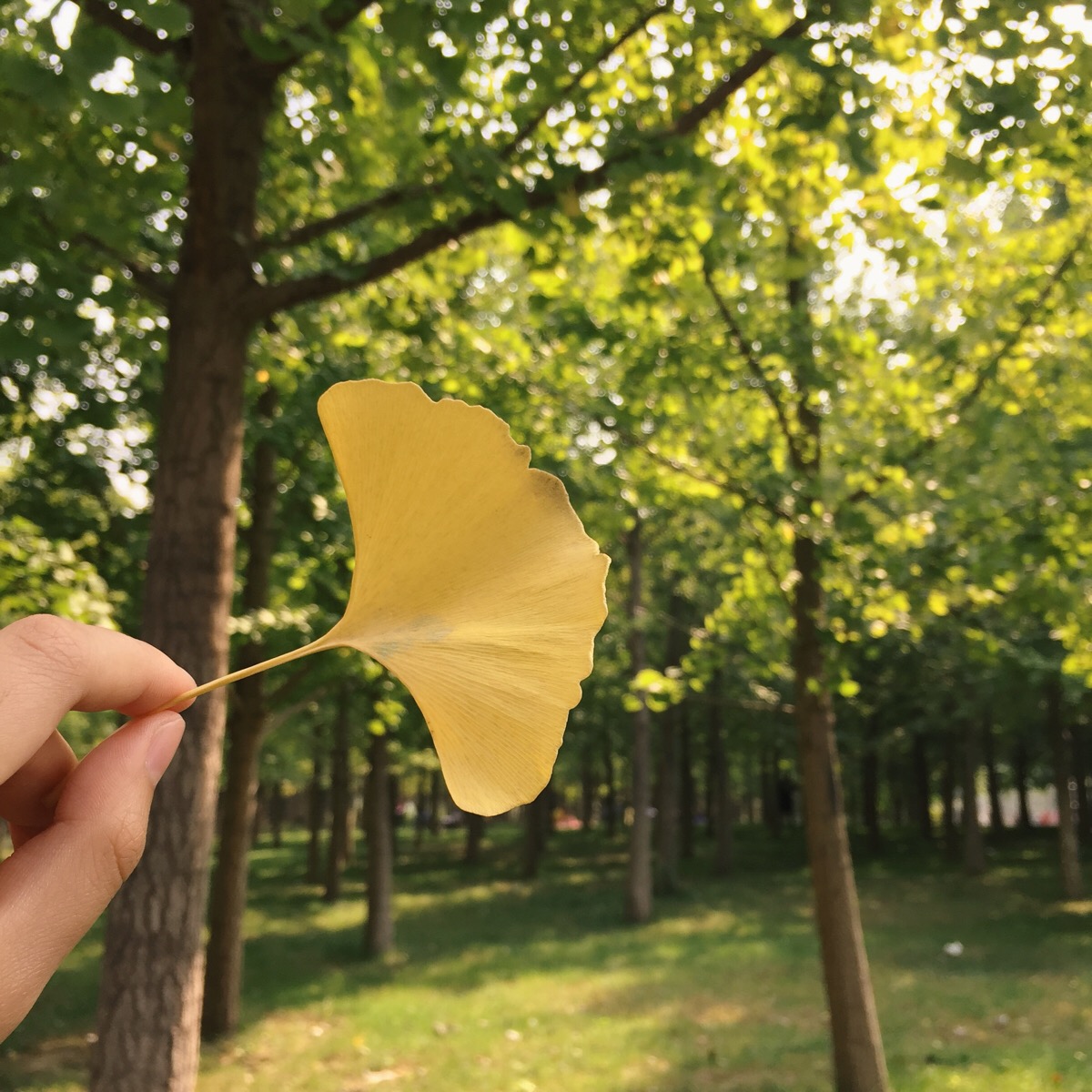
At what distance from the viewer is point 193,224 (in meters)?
3.71

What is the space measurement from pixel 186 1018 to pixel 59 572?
271 centimetres

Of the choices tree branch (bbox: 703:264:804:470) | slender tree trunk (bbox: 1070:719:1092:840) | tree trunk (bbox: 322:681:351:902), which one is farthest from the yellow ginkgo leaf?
slender tree trunk (bbox: 1070:719:1092:840)

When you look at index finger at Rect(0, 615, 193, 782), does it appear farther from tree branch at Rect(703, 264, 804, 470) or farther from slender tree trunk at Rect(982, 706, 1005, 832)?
slender tree trunk at Rect(982, 706, 1005, 832)

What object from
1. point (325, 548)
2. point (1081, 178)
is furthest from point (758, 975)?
point (1081, 178)

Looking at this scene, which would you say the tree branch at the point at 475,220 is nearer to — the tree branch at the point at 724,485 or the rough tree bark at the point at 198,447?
the rough tree bark at the point at 198,447

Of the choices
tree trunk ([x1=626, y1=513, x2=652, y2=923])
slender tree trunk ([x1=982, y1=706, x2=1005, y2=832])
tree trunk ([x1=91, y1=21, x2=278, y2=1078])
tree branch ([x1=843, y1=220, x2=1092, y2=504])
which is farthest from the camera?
slender tree trunk ([x1=982, y1=706, x2=1005, y2=832])

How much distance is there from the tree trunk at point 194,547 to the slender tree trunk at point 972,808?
19715mm

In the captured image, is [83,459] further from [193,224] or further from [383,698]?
[193,224]

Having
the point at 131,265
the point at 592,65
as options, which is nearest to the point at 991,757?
the point at 592,65

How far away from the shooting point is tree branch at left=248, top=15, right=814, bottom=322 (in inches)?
144

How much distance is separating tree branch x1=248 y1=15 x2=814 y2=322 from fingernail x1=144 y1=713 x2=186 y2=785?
3031mm

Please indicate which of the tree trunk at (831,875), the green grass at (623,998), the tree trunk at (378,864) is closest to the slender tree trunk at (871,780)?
the green grass at (623,998)

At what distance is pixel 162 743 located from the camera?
0.96 meters

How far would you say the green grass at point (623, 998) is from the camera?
8.20m
